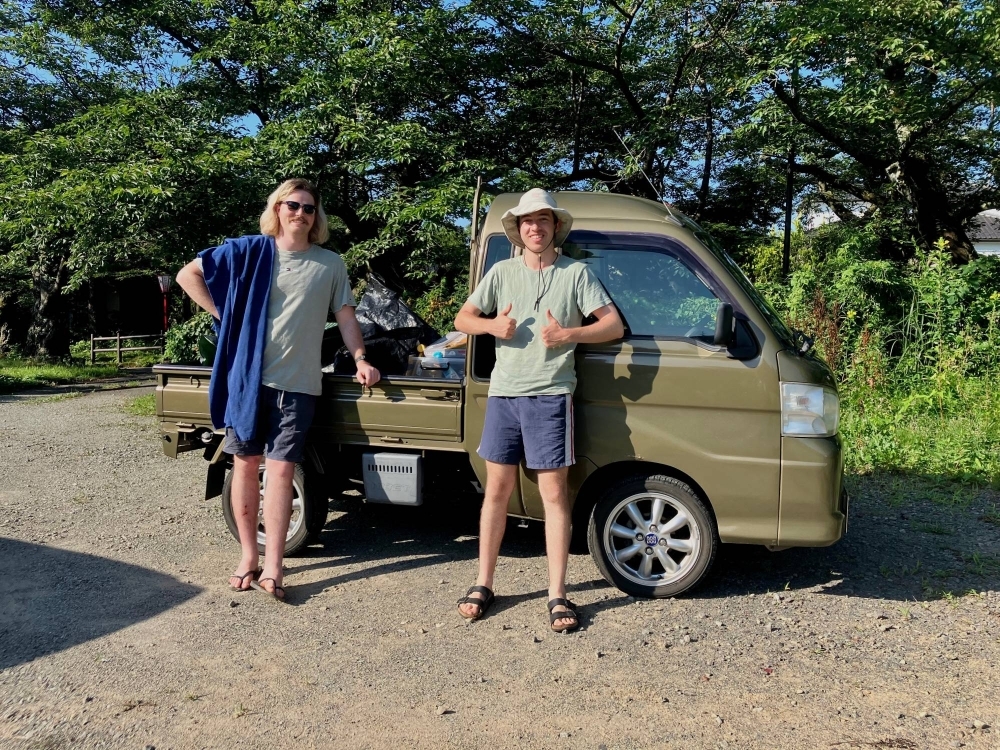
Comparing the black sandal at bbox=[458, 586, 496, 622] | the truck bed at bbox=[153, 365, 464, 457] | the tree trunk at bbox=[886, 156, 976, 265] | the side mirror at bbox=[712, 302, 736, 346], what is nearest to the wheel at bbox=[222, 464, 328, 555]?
the truck bed at bbox=[153, 365, 464, 457]

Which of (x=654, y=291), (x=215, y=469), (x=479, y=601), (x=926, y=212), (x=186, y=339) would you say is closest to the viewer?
(x=479, y=601)

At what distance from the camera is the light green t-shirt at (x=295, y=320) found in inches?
163

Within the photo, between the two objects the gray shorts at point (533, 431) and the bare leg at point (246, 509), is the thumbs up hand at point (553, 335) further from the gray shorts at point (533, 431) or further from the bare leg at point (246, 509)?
the bare leg at point (246, 509)

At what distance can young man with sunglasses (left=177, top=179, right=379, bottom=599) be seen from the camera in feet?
13.5

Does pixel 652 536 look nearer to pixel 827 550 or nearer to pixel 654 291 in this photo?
pixel 654 291

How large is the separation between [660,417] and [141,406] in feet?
33.9

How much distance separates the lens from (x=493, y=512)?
13.0ft

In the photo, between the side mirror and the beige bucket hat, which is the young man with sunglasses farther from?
the side mirror

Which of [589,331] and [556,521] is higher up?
[589,331]

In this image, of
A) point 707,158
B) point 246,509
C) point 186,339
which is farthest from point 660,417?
point 707,158

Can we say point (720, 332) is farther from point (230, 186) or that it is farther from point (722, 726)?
point (230, 186)

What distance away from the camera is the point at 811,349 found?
4211 mm

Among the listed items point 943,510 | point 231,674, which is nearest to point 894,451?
point 943,510

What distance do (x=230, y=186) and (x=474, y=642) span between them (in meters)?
9.68
